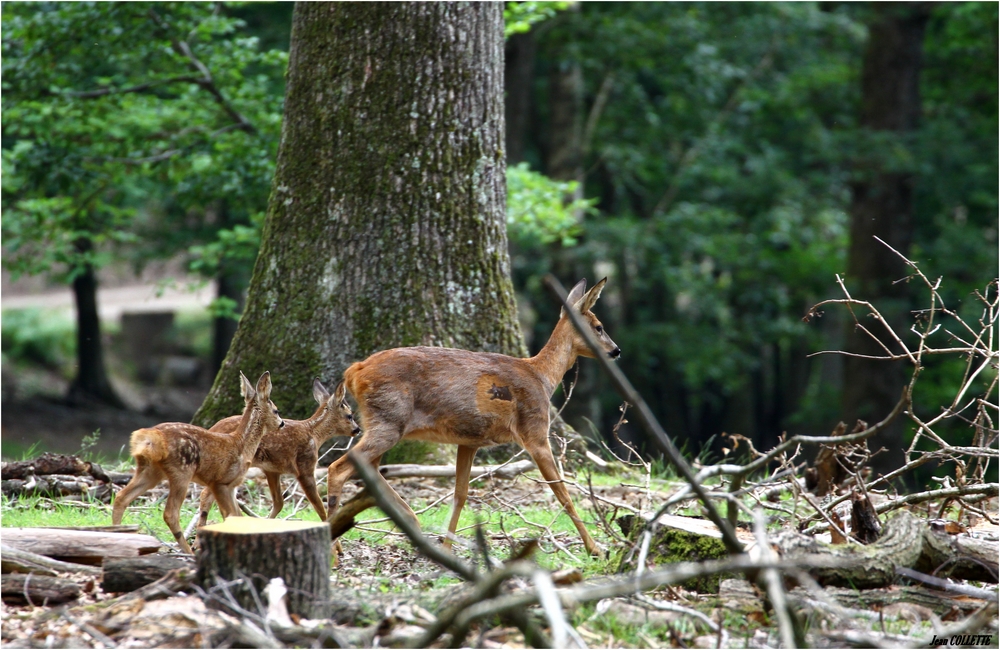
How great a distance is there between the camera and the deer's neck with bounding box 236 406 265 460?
5668 millimetres

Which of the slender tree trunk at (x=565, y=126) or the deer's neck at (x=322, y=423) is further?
the slender tree trunk at (x=565, y=126)

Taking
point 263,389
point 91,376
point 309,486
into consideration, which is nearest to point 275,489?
point 309,486

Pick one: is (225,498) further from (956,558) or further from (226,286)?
(226,286)

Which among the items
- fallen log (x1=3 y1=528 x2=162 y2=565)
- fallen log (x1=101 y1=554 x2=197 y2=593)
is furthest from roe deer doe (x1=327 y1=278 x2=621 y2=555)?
fallen log (x1=101 y1=554 x2=197 y2=593)

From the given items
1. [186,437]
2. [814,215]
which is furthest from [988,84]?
[186,437]

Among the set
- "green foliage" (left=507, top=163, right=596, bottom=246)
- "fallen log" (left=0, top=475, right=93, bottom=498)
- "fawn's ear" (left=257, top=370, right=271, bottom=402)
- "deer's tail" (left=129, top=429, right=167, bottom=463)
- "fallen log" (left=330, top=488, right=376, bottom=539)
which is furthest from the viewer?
"green foliage" (left=507, top=163, right=596, bottom=246)

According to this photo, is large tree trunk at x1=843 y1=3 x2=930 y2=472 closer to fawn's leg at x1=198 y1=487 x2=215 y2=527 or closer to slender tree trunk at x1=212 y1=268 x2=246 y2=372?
slender tree trunk at x1=212 y1=268 x2=246 y2=372

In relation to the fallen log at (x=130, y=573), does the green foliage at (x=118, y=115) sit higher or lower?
higher

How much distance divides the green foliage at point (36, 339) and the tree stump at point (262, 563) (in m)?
21.5

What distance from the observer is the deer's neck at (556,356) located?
6.44 meters

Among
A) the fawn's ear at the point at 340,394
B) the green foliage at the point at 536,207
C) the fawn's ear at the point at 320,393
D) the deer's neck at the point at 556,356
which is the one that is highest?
the green foliage at the point at 536,207

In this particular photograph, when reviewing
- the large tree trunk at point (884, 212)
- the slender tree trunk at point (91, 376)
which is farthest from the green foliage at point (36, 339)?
the large tree trunk at point (884, 212)

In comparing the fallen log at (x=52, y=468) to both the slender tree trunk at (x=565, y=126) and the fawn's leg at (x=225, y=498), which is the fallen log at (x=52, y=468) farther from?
the slender tree trunk at (x=565, y=126)

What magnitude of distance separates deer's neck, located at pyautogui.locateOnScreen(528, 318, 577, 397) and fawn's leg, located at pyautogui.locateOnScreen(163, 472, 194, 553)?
2.16 meters
